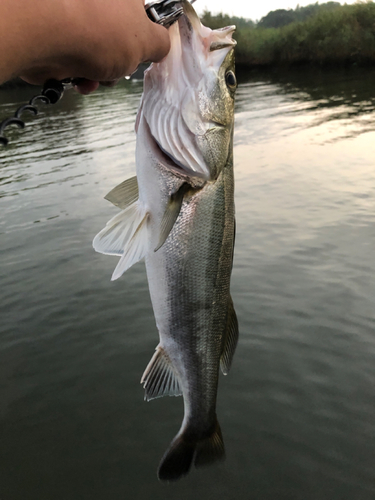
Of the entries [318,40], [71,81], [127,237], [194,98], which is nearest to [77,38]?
[71,81]

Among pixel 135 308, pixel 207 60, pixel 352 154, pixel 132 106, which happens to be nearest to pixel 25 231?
pixel 135 308

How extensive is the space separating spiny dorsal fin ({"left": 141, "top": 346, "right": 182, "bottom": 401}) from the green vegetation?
126 ft

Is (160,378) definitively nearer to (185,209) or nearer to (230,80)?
(185,209)

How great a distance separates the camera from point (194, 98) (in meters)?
2.01

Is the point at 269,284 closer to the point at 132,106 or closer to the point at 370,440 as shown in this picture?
the point at 370,440

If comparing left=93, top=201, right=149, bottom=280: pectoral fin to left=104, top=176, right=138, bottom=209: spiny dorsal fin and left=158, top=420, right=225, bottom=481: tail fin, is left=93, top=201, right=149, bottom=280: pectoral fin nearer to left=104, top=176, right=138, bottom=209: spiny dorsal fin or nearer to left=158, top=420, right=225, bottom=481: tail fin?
left=104, top=176, right=138, bottom=209: spiny dorsal fin

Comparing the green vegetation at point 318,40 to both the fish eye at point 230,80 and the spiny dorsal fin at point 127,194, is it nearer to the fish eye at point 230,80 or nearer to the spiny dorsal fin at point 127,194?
the fish eye at point 230,80

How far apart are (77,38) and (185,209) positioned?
96 centimetres

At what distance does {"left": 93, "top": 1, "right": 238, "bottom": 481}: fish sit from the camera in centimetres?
198

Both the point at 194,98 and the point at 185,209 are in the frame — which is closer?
the point at 194,98

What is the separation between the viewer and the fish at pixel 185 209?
1976 mm

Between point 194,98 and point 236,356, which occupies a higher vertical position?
point 194,98

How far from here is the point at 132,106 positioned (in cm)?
2397

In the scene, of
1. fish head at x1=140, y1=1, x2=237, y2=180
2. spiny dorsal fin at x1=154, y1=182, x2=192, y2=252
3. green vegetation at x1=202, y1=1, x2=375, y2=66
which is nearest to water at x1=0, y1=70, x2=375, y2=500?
spiny dorsal fin at x1=154, y1=182, x2=192, y2=252
